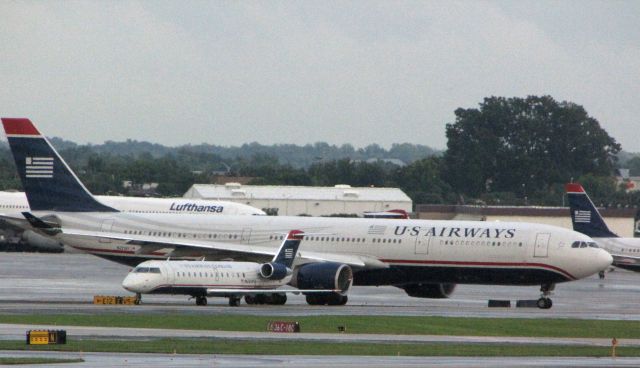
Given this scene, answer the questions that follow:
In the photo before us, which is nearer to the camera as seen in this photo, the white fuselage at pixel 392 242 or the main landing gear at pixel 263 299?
the main landing gear at pixel 263 299

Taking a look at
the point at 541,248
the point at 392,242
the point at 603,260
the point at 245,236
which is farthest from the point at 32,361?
the point at 603,260

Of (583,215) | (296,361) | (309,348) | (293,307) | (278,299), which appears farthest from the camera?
(583,215)

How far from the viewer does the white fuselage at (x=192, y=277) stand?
57562mm

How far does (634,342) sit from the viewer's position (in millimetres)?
45312

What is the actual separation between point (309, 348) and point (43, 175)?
113 ft

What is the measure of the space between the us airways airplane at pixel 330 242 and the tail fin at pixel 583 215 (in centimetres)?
3309

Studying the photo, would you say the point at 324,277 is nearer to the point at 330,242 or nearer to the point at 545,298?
the point at 330,242

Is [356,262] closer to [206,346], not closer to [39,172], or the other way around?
[39,172]

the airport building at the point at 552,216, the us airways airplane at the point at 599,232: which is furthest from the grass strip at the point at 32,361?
the airport building at the point at 552,216

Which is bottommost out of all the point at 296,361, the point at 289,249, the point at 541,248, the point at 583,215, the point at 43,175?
the point at 296,361

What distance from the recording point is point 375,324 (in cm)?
4991

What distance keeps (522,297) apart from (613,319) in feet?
64.0

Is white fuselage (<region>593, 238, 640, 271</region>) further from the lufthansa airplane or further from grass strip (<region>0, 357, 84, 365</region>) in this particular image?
grass strip (<region>0, 357, 84, 365</region>)

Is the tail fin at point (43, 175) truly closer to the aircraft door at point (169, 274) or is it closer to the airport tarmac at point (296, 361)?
the aircraft door at point (169, 274)
